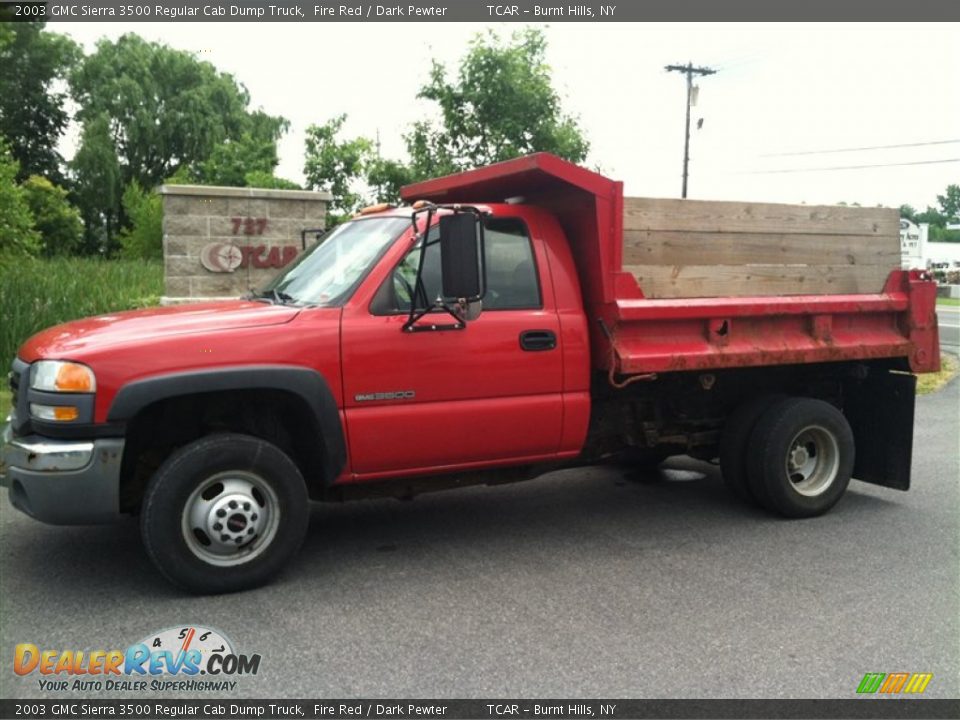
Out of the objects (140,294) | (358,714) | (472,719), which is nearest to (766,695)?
(472,719)

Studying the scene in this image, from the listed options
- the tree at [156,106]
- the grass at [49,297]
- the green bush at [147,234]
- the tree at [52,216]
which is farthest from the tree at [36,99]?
the grass at [49,297]

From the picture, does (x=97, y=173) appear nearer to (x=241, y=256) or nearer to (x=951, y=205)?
(x=241, y=256)

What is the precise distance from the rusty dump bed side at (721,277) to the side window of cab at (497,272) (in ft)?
1.26

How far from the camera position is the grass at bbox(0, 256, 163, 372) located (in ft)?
32.5

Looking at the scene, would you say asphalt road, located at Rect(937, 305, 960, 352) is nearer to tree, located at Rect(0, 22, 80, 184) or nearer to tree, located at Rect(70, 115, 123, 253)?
tree, located at Rect(70, 115, 123, 253)

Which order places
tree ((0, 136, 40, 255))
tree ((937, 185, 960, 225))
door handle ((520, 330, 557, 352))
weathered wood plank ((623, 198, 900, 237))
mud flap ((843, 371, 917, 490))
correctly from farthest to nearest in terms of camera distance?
tree ((937, 185, 960, 225)), tree ((0, 136, 40, 255)), mud flap ((843, 371, 917, 490)), weathered wood plank ((623, 198, 900, 237)), door handle ((520, 330, 557, 352))

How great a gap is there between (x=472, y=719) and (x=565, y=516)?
2830mm

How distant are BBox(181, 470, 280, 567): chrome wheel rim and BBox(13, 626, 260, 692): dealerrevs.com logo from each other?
0.58m

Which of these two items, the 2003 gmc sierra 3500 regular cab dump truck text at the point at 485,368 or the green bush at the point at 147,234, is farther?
Answer: the green bush at the point at 147,234

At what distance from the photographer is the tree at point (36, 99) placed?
127 ft

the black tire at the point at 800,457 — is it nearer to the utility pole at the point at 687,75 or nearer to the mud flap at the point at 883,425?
the mud flap at the point at 883,425

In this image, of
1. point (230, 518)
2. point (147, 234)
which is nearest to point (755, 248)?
point (230, 518)

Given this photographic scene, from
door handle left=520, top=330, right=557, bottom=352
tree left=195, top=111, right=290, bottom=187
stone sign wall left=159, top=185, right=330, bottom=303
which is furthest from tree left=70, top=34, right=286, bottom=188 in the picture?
door handle left=520, top=330, right=557, bottom=352

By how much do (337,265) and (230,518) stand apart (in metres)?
1.59
